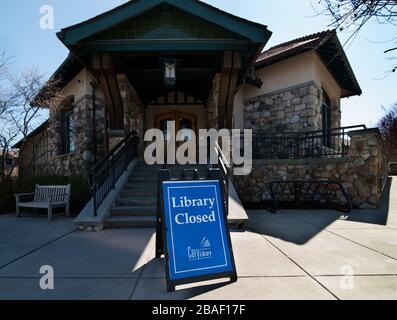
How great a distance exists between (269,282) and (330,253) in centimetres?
145

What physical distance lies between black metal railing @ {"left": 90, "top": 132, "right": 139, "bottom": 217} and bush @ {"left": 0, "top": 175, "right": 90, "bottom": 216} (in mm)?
1197

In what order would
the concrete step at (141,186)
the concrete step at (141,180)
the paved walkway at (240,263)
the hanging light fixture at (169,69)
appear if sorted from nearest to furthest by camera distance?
the paved walkway at (240,263) → the concrete step at (141,186) → the hanging light fixture at (169,69) → the concrete step at (141,180)

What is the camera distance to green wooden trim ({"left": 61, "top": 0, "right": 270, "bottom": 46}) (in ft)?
21.9

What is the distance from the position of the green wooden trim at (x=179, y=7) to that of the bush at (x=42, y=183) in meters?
3.59

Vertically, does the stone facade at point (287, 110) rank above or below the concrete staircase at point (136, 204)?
above

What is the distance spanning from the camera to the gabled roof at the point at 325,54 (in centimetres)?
982

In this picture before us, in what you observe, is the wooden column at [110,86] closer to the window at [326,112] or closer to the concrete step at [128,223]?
the concrete step at [128,223]

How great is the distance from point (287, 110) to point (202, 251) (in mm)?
8764

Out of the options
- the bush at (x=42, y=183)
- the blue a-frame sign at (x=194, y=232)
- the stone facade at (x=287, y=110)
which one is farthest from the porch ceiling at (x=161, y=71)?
the blue a-frame sign at (x=194, y=232)

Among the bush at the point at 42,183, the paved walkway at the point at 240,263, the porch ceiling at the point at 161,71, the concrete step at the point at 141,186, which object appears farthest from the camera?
the porch ceiling at the point at 161,71

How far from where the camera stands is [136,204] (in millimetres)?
6371

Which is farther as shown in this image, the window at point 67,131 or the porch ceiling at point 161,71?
the window at point 67,131

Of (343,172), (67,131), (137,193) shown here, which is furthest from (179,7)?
(67,131)
